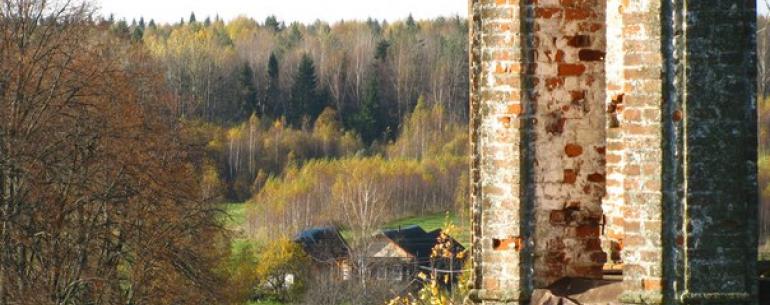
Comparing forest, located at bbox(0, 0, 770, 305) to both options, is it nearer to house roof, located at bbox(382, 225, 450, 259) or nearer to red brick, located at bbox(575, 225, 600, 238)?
house roof, located at bbox(382, 225, 450, 259)

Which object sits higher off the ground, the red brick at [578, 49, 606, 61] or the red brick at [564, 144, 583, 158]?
the red brick at [578, 49, 606, 61]

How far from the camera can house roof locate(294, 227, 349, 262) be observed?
192 feet

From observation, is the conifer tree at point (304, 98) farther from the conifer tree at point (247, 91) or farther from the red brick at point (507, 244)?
the red brick at point (507, 244)

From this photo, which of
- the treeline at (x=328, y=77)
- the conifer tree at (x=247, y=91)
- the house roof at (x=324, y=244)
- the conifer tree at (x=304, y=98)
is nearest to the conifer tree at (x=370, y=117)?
the treeline at (x=328, y=77)

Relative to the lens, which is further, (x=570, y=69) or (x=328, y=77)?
(x=328, y=77)

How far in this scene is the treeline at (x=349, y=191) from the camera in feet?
233

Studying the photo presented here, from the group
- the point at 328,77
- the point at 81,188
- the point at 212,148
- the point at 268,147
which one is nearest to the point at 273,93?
the point at 328,77

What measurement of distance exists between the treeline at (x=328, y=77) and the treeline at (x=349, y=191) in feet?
30.2

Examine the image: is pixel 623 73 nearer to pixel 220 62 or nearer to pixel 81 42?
pixel 81 42

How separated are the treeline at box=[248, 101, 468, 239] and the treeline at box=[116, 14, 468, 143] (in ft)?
30.2

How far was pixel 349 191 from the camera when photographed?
2608 inches

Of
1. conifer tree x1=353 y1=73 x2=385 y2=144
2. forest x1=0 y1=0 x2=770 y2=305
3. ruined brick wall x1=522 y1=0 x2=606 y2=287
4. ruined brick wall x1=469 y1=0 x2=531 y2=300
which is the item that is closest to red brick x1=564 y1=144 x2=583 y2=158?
ruined brick wall x1=522 y1=0 x2=606 y2=287

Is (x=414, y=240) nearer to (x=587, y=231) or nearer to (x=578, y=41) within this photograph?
(x=587, y=231)

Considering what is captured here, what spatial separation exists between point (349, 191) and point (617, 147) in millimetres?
59177
